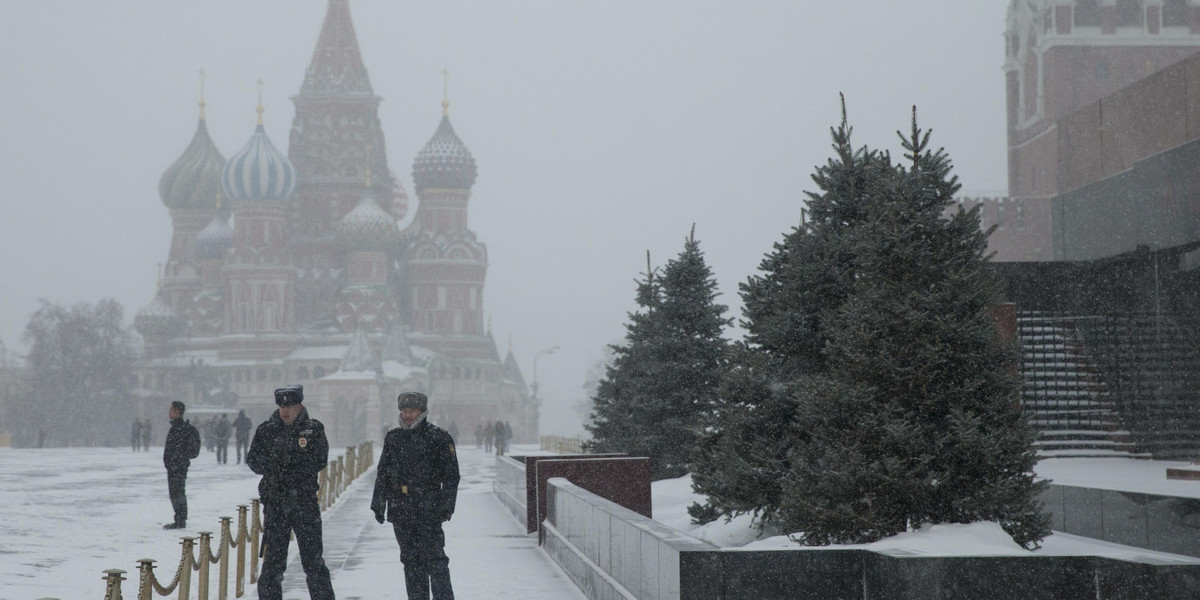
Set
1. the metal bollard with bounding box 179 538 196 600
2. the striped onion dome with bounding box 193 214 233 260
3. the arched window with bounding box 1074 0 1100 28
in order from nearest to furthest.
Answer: the metal bollard with bounding box 179 538 196 600 → the arched window with bounding box 1074 0 1100 28 → the striped onion dome with bounding box 193 214 233 260

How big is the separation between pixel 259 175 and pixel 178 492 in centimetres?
8674

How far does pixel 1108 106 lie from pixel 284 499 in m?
27.6

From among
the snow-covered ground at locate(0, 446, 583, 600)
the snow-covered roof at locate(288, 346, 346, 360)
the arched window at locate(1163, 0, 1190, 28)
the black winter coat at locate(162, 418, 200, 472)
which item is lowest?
the snow-covered ground at locate(0, 446, 583, 600)

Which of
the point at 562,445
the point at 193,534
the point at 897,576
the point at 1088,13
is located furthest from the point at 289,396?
the point at 1088,13

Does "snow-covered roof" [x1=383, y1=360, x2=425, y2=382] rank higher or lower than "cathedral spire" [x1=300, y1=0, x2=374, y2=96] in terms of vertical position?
lower

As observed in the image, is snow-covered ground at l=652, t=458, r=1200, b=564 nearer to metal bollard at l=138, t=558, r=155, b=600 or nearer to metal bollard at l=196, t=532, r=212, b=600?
metal bollard at l=138, t=558, r=155, b=600

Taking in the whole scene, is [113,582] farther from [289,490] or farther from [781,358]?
[781,358]

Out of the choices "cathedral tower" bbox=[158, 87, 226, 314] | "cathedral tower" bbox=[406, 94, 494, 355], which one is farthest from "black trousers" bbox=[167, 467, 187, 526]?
"cathedral tower" bbox=[158, 87, 226, 314]

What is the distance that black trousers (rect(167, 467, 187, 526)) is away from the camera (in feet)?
58.5

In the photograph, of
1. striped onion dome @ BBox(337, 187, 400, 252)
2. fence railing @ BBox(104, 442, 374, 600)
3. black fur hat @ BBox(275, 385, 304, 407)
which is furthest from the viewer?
striped onion dome @ BBox(337, 187, 400, 252)

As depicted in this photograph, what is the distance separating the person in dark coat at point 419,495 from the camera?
31.7ft

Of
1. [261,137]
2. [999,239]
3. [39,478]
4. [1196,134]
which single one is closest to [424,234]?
[261,137]

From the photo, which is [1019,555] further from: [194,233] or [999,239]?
[194,233]

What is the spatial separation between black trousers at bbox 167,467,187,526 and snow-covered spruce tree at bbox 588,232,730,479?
24.1 feet
